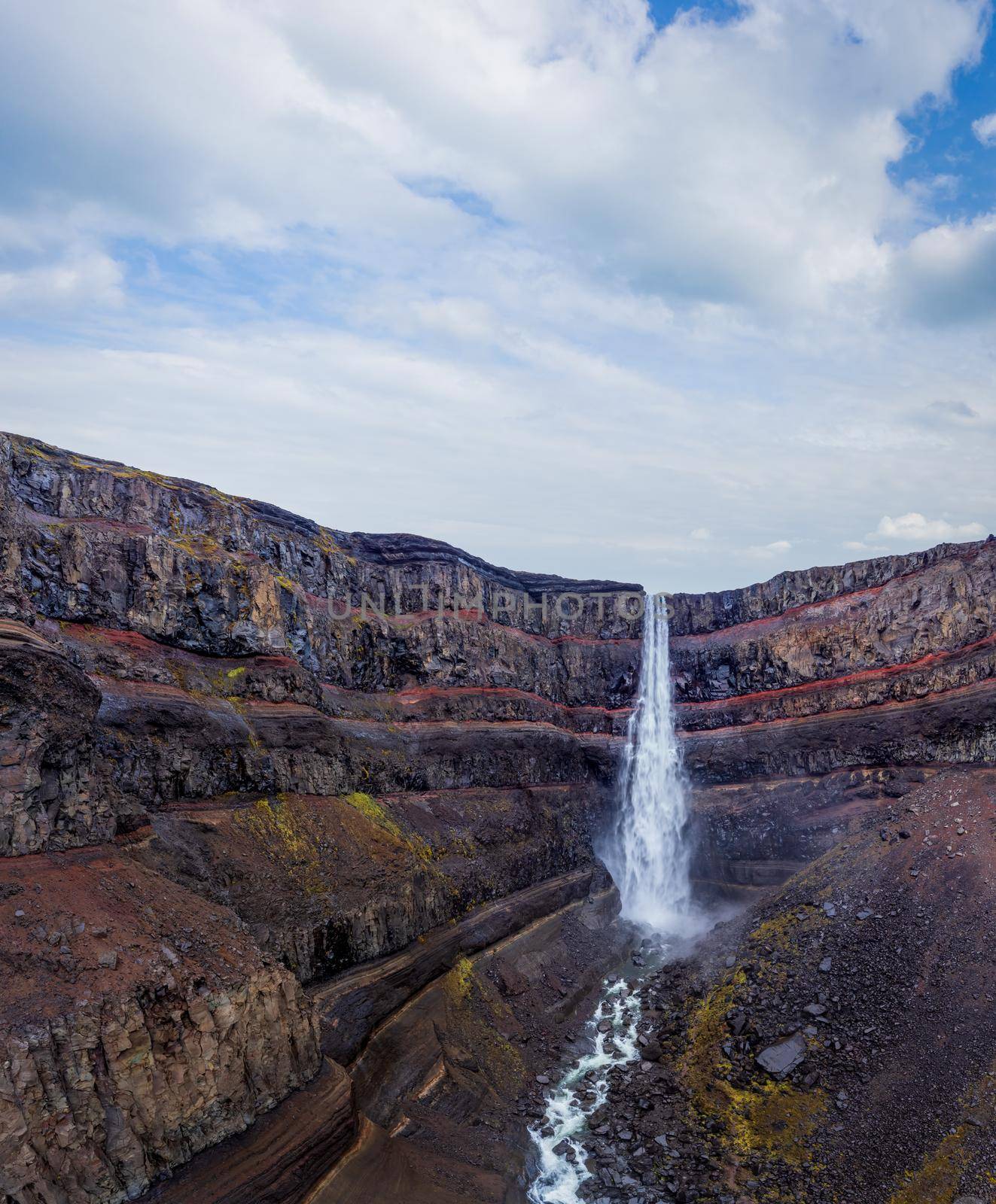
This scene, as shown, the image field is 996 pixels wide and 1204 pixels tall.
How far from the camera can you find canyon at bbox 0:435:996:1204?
13.9m

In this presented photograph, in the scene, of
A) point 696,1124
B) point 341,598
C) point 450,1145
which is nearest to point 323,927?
point 450,1145

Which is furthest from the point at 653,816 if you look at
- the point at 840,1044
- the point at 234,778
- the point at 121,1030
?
the point at 121,1030

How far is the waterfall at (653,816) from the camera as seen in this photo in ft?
135

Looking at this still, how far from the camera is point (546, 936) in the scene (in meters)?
33.0

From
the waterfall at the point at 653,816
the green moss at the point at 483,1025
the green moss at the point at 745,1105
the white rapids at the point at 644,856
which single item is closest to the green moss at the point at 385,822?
the green moss at the point at 483,1025

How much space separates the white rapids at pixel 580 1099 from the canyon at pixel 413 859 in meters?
0.73

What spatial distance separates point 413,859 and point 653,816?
876 inches

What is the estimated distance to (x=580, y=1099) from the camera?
23.3m

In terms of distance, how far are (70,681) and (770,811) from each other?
36996mm

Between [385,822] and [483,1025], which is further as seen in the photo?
[385,822]


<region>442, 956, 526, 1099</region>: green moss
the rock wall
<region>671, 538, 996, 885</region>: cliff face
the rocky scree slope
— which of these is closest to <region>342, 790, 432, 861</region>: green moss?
<region>442, 956, 526, 1099</region>: green moss

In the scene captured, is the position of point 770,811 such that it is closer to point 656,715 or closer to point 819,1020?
point 656,715

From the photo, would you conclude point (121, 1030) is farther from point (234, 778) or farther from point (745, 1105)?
point (745, 1105)

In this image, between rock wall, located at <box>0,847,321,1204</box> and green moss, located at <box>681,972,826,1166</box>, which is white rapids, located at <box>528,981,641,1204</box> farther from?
rock wall, located at <box>0,847,321,1204</box>
